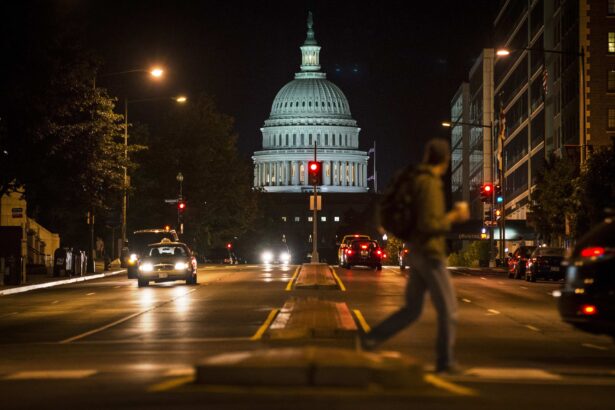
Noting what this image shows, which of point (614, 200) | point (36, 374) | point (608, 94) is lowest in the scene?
point (36, 374)

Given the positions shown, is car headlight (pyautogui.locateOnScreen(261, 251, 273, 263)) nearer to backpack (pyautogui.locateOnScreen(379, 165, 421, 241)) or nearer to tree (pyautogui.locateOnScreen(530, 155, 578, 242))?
tree (pyautogui.locateOnScreen(530, 155, 578, 242))

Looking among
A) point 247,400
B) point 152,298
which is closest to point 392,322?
point 247,400

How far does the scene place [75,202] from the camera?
182 ft

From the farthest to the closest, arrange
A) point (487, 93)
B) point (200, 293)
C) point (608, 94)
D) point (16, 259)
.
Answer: point (487, 93)
point (608, 94)
point (16, 259)
point (200, 293)

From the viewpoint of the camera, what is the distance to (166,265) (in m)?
44.5

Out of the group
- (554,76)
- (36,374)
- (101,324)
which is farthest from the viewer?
(554,76)

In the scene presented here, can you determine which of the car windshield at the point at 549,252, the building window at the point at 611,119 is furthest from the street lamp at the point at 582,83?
the building window at the point at 611,119

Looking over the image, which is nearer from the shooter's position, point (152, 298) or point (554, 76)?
point (152, 298)

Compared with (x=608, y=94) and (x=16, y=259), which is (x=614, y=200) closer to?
(x=16, y=259)

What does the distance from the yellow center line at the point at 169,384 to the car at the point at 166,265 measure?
31.8 m

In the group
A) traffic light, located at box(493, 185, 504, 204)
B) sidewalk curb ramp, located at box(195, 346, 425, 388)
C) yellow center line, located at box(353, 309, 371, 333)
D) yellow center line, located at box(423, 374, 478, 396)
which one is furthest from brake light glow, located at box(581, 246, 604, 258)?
traffic light, located at box(493, 185, 504, 204)

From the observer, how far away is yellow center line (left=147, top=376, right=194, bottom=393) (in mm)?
11743

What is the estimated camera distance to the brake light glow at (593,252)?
15030mm

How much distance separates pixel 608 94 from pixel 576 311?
73.3 metres
